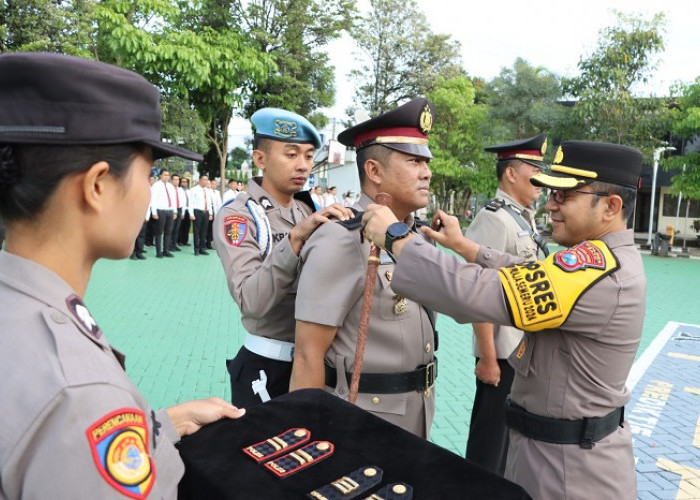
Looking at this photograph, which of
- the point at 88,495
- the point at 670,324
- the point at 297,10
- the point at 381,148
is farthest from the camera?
the point at 297,10

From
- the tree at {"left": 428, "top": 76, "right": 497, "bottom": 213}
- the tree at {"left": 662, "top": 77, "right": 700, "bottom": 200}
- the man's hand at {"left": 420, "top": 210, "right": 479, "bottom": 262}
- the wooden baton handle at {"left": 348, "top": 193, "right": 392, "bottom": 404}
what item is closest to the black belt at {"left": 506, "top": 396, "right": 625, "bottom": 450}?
the wooden baton handle at {"left": 348, "top": 193, "right": 392, "bottom": 404}

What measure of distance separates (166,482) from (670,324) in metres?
8.69

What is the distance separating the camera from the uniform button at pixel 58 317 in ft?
2.99

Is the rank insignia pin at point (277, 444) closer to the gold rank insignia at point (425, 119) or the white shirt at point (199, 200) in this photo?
the gold rank insignia at point (425, 119)

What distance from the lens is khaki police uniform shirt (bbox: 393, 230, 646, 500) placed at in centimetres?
175

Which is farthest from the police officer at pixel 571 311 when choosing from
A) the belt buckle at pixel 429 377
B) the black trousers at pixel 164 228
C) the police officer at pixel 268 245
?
the black trousers at pixel 164 228

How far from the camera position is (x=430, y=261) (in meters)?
1.79

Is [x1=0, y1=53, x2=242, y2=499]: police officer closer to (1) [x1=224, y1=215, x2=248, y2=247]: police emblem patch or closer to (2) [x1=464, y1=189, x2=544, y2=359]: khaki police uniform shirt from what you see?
(1) [x1=224, y1=215, x2=248, y2=247]: police emblem patch

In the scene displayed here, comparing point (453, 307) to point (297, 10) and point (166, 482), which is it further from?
point (297, 10)

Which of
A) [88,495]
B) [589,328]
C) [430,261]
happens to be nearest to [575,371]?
[589,328]

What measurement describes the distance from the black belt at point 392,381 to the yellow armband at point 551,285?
1.88ft

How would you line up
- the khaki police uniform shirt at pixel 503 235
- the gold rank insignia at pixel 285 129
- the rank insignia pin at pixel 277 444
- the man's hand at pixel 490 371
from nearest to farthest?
1. the rank insignia pin at pixel 277 444
2. the gold rank insignia at pixel 285 129
3. the man's hand at pixel 490 371
4. the khaki police uniform shirt at pixel 503 235

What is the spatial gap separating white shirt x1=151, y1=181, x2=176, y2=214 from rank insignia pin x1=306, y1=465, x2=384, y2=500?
1266cm

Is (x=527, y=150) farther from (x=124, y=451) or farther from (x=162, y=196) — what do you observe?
(x=162, y=196)
